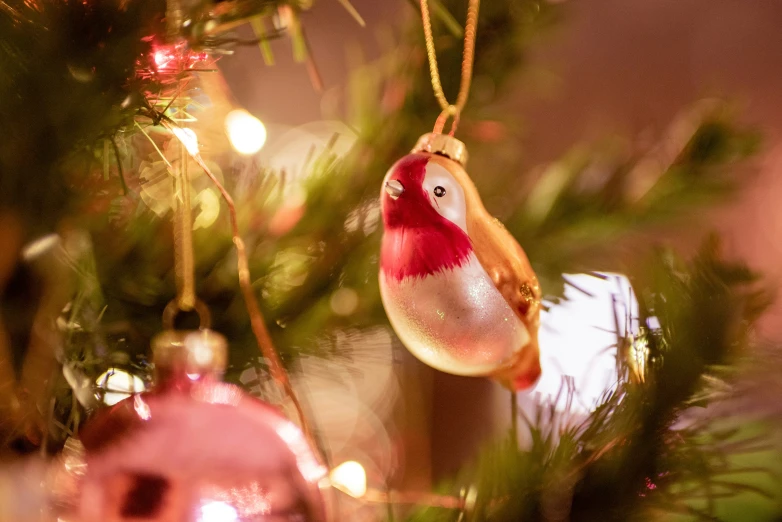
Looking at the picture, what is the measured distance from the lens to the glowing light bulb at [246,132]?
54cm

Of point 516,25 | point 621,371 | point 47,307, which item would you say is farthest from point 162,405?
point 516,25

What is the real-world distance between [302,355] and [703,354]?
0.77 feet

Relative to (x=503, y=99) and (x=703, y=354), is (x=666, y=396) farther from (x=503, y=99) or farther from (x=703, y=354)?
(x=503, y=99)

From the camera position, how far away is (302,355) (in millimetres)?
409

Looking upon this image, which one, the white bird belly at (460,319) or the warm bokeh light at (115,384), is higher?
the white bird belly at (460,319)

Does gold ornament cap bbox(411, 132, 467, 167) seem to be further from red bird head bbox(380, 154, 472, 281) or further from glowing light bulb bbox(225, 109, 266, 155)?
glowing light bulb bbox(225, 109, 266, 155)

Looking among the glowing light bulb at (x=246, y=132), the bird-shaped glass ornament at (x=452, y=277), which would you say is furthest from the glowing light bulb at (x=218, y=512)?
the glowing light bulb at (x=246, y=132)

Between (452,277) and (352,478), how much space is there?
22 centimetres

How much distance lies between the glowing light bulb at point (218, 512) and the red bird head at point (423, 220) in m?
0.12

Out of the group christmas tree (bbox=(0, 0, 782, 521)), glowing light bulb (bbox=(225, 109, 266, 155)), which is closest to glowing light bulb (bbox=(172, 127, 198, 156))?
christmas tree (bbox=(0, 0, 782, 521))

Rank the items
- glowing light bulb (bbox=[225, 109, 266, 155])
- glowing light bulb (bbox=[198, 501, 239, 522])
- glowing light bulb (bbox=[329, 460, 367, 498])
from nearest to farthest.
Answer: glowing light bulb (bbox=[198, 501, 239, 522]) < glowing light bulb (bbox=[329, 460, 367, 498]) < glowing light bulb (bbox=[225, 109, 266, 155])

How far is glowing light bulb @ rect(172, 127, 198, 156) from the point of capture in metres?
0.29

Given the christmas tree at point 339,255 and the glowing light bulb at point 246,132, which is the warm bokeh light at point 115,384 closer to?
the christmas tree at point 339,255

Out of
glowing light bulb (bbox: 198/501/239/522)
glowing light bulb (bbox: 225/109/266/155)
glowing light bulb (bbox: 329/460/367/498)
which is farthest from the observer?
glowing light bulb (bbox: 225/109/266/155)
